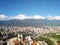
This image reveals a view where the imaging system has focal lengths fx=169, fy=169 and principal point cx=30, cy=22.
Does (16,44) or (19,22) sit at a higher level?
(19,22)

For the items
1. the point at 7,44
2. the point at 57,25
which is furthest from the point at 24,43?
the point at 57,25

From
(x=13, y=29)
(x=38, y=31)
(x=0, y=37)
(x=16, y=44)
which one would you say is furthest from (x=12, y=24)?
(x=16, y=44)

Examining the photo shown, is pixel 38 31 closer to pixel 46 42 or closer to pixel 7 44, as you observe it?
pixel 46 42

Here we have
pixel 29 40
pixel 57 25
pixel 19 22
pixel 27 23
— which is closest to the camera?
pixel 29 40

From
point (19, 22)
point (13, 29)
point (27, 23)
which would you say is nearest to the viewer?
point (13, 29)

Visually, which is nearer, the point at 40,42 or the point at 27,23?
the point at 40,42

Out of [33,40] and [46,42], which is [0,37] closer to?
[33,40]

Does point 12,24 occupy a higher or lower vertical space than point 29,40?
higher

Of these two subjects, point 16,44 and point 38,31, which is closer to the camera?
point 16,44

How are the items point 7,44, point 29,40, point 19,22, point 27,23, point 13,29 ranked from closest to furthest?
point 7,44
point 29,40
point 13,29
point 19,22
point 27,23
